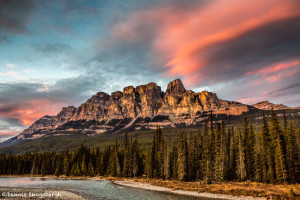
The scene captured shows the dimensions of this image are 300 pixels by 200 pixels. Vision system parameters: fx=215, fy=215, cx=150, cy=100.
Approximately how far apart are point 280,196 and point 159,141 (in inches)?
2446

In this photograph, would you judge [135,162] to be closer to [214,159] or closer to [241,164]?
[214,159]

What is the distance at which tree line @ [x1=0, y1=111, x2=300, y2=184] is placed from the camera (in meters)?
60.9

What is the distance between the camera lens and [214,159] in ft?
227

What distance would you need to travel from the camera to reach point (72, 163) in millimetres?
123812

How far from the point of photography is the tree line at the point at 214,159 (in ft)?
200

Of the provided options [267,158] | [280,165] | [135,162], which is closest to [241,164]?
[267,158]

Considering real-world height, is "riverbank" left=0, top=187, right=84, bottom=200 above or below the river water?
above

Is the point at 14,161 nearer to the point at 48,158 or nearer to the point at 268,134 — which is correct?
the point at 48,158

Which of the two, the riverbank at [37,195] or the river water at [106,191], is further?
the river water at [106,191]

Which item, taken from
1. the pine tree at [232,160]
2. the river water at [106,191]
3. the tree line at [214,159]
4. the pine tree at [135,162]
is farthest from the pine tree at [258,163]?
the pine tree at [135,162]

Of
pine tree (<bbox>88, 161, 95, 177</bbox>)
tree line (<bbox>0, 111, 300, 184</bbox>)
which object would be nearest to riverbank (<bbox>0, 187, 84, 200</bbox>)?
tree line (<bbox>0, 111, 300, 184</bbox>)

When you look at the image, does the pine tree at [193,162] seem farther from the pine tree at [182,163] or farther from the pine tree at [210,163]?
the pine tree at [210,163]

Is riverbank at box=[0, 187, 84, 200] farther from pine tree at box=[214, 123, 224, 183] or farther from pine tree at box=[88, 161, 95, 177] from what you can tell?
pine tree at box=[88, 161, 95, 177]

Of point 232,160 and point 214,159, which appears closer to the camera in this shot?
point 214,159
